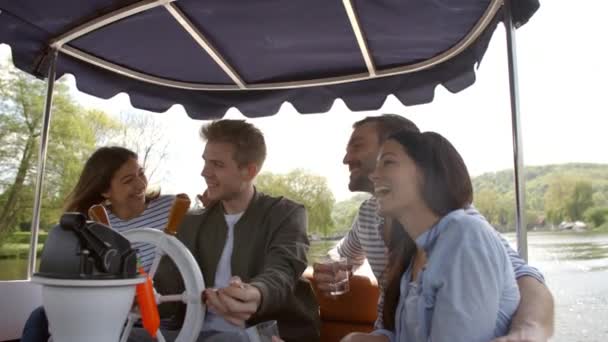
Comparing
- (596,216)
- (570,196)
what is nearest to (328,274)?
(570,196)

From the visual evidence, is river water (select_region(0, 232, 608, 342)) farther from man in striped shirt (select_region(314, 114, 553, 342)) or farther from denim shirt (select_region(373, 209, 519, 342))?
denim shirt (select_region(373, 209, 519, 342))

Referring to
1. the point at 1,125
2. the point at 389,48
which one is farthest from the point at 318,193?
the point at 1,125

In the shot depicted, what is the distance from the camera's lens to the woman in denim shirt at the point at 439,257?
104 cm

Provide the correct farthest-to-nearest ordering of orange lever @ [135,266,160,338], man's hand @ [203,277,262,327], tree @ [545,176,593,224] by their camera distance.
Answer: tree @ [545,176,593,224]
man's hand @ [203,277,262,327]
orange lever @ [135,266,160,338]

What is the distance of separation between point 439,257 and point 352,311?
123 centimetres

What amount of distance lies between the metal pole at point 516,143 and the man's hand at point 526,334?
66 cm

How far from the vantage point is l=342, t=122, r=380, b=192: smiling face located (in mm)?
2318

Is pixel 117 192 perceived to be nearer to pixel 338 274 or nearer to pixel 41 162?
pixel 41 162

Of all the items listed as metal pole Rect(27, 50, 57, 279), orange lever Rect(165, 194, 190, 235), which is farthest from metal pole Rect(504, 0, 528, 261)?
metal pole Rect(27, 50, 57, 279)

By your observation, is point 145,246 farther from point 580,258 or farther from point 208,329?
point 580,258

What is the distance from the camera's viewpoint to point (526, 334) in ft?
3.54

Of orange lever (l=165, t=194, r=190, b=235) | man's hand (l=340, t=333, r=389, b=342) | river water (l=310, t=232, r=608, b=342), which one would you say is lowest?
river water (l=310, t=232, r=608, b=342)

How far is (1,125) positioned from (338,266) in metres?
14.3

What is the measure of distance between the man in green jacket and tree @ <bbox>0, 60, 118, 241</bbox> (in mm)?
11037
